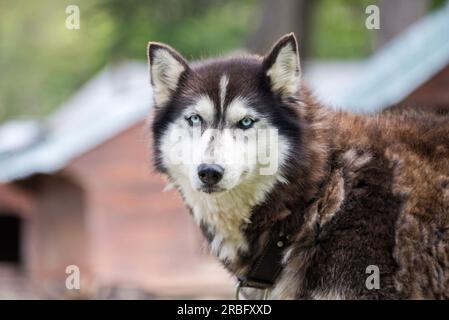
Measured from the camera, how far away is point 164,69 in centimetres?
655

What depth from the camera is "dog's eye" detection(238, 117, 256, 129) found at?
618cm

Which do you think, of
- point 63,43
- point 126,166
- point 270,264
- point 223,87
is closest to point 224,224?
point 270,264

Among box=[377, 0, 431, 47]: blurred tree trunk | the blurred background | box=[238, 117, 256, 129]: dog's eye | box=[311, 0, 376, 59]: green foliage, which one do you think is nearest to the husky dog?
box=[238, 117, 256, 129]: dog's eye

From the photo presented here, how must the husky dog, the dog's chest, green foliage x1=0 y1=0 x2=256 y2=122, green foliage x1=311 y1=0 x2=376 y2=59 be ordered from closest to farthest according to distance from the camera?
the husky dog < the dog's chest < green foliage x1=0 y1=0 x2=256 y2=122 < green foliage x1=311 y1=0 x2=376 y2=59

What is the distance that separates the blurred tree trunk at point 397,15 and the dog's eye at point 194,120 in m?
12.4

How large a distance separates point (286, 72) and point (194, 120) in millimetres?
682

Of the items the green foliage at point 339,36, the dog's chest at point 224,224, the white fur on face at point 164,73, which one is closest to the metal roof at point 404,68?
the white fur on face at point 164,73

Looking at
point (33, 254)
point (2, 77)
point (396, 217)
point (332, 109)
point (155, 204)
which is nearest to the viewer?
point (396, 217)

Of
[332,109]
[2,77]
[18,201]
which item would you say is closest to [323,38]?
[2,77]

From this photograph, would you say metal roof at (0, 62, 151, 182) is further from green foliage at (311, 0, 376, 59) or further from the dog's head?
green foliage at (311, 0, 376, 59)

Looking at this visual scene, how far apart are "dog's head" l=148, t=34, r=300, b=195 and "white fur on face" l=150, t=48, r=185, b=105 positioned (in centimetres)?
1
